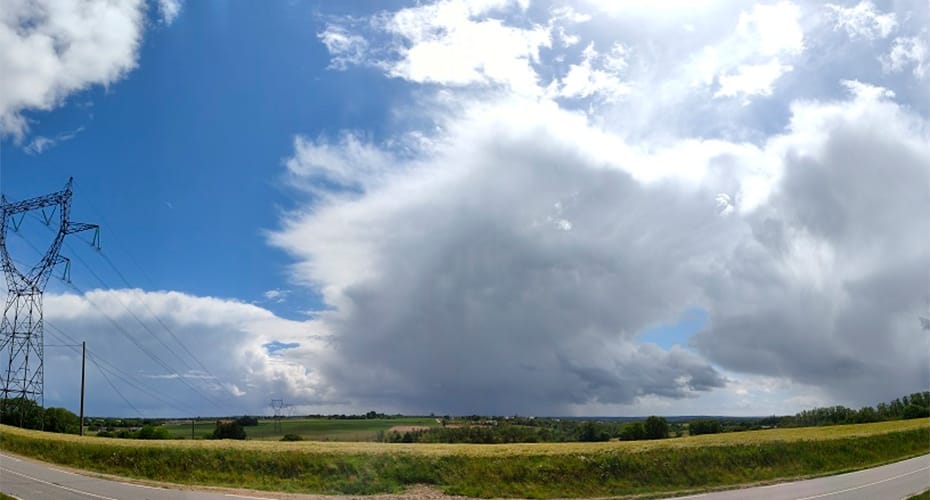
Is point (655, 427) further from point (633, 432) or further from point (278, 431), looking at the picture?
point (278, 431)

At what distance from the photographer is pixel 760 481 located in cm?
3397

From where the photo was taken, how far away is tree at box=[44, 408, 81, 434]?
81250 mm

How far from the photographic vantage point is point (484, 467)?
109 feet

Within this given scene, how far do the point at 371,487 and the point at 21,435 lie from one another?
4217 cm

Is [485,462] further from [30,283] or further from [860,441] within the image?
[30,283]

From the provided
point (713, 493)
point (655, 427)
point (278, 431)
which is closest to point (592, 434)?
point (655, 427)

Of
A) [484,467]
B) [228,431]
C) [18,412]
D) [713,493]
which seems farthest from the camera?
[228,431]

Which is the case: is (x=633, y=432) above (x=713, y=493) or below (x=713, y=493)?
below

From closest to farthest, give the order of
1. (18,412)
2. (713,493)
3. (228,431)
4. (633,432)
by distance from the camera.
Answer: (713,493) → (18,412) → (228,431) → (633,432)

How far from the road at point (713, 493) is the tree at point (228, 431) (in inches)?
1331

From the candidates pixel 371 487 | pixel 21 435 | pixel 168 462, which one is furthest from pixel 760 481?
pixel 21 435

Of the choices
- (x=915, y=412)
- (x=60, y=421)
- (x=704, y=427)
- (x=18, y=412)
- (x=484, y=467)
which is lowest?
(x=915, y=412)

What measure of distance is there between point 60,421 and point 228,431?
85.1ft

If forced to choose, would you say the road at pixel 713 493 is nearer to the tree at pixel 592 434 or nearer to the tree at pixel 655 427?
the tree at pixel 655 427
